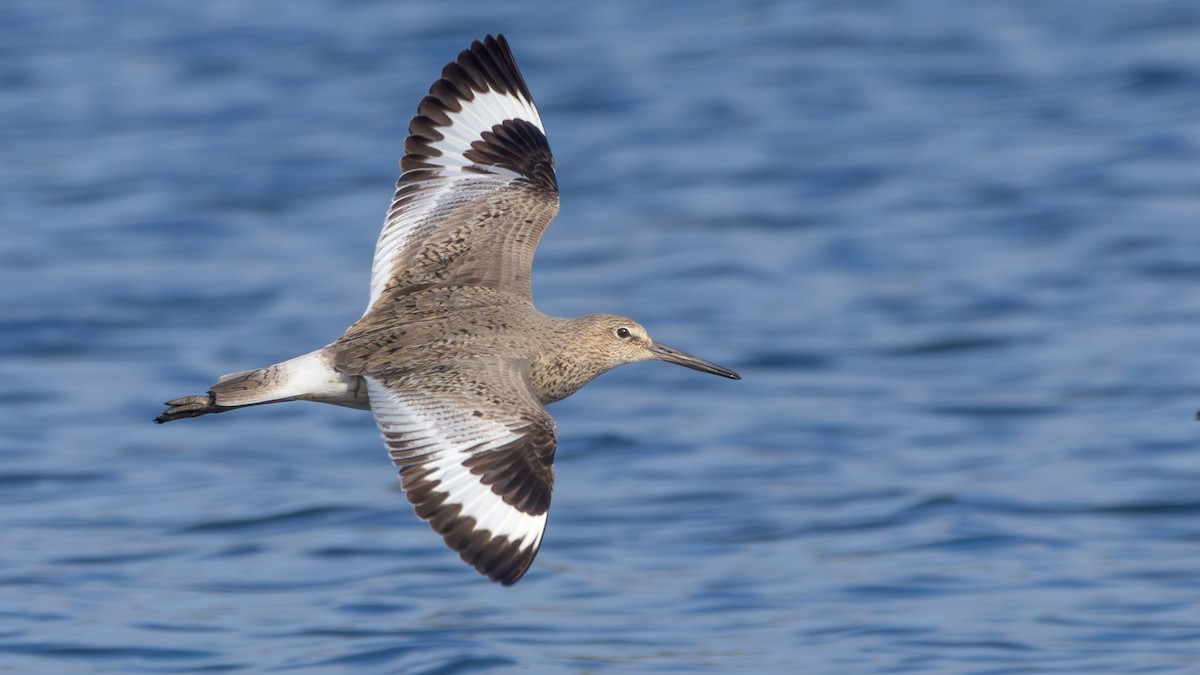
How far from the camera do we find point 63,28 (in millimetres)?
20547

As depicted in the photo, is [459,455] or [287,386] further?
[287,386]

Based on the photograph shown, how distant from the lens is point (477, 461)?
6.88m

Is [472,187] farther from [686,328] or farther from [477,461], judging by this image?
[686,328]

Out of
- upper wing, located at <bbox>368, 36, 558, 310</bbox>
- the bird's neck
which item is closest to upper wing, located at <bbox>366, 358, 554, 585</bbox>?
the bird's neck

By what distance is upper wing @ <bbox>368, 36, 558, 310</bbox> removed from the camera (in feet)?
27.5

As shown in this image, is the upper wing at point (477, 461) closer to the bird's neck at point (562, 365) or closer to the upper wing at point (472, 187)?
the bird's neck at point (562, 365)

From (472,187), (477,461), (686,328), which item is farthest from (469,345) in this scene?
(686,328)

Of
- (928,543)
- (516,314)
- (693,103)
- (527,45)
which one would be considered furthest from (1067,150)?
(516,314)

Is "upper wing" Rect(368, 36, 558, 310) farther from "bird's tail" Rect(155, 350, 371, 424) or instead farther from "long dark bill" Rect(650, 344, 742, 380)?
"bird's tail" Rect(155, 350, 371, 424)

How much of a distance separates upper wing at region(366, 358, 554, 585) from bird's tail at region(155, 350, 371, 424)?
333mm

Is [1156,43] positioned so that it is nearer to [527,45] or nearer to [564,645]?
[527,45]

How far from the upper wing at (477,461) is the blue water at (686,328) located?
2062 mm

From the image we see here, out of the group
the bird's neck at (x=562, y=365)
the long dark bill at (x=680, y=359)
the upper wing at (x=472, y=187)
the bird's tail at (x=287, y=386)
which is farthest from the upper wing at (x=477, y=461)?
the long dark bill at (x=680, y=359)

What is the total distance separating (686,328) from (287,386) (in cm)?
655
